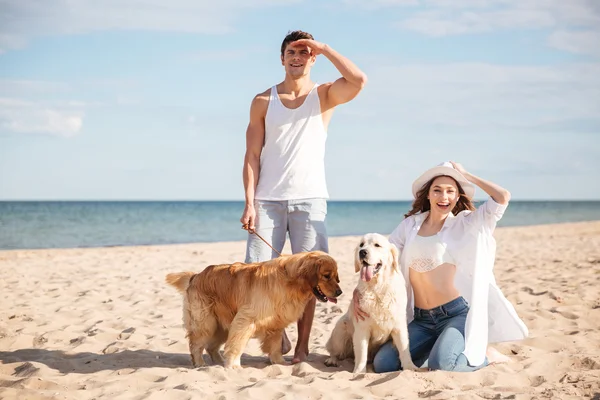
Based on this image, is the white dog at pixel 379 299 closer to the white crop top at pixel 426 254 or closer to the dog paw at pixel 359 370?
the dog paw at pixel 359 370

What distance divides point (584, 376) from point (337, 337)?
5.96 ft

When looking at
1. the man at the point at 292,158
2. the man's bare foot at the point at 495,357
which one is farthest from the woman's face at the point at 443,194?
the man's bare foot at the point at 495,357

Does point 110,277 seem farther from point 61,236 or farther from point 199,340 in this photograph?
point 61,236

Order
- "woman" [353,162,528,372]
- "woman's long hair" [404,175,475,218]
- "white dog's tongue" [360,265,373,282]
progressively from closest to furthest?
"white dog's tongue" [360,265,373,282] < "woman" [353,162,528,372] < "woman's long hair" [404,175,475,218]

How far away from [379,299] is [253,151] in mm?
1557

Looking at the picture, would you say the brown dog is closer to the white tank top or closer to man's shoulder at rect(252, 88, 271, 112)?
the white tank top

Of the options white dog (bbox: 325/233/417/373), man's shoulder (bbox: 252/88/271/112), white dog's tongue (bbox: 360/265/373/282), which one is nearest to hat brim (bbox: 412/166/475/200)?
white dog (bbox: 325/233/417/373)

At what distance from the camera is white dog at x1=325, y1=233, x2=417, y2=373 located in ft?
13.7

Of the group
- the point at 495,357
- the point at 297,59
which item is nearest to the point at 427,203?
the point at 495,357

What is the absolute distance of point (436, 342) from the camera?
4426 millimetres

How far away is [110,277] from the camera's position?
9.56 meters

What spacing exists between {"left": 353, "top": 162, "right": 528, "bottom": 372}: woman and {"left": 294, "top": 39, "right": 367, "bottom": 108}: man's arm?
3.04 ft

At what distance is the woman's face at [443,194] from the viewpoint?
461 centimetres

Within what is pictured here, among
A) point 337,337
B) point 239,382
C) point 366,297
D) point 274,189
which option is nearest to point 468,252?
point 366,297
